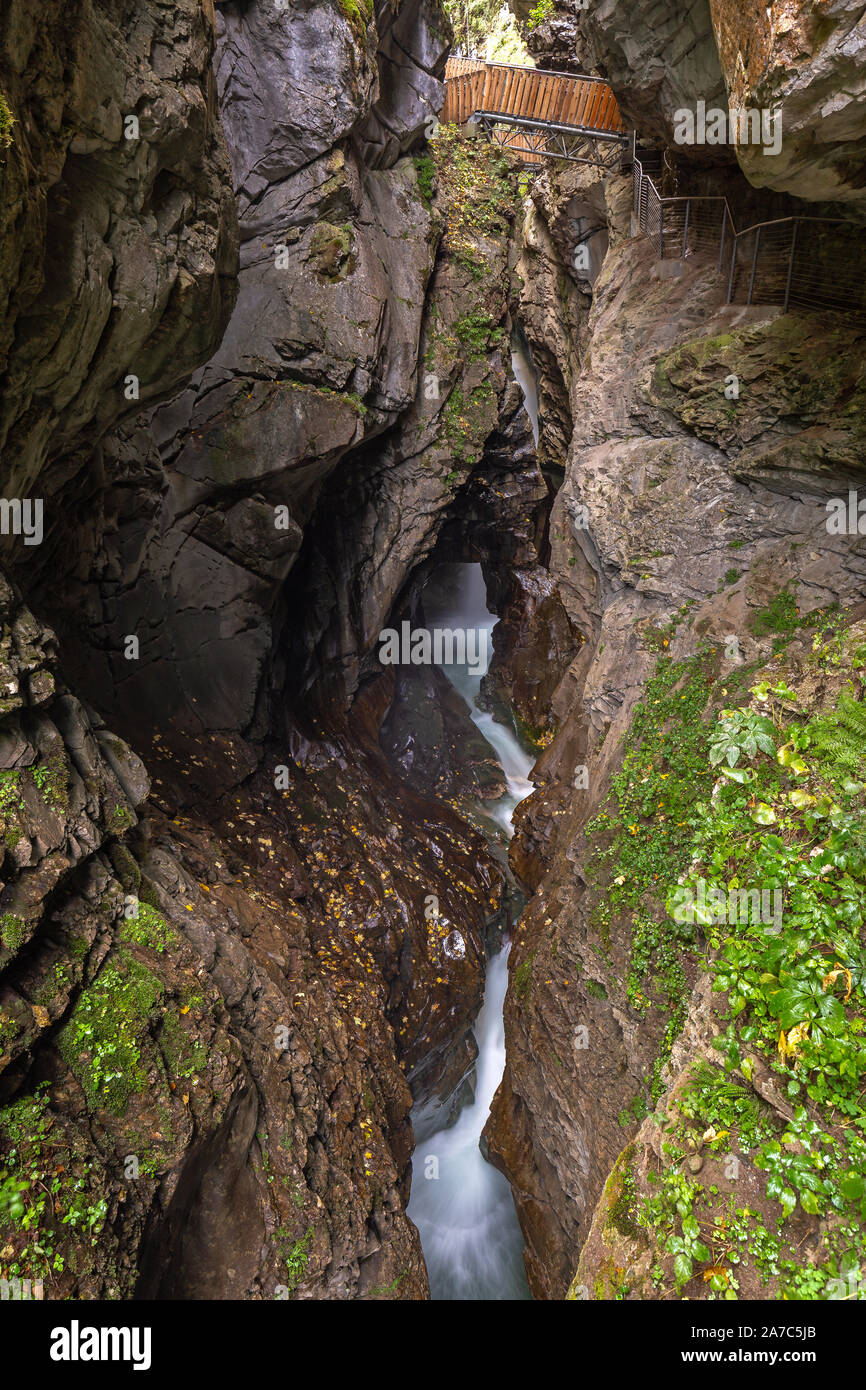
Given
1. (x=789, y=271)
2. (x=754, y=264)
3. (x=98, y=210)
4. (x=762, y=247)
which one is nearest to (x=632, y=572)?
(x=789, y=271)

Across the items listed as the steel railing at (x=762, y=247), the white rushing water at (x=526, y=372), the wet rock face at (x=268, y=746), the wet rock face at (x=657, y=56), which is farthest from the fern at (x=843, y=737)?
the white rushing water at (x=526, y=372)

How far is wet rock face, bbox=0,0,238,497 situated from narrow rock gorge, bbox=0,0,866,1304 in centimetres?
4

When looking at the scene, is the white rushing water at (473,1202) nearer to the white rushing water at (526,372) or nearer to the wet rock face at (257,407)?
the wet rock face at (257,407)

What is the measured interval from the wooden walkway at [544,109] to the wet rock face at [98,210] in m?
8.21

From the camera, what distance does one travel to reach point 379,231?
1192 centimetres

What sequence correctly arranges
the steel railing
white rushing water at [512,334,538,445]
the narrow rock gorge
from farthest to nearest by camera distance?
white rushing water at [512,334,538,445] < the steel railing < the narrow rock gorge

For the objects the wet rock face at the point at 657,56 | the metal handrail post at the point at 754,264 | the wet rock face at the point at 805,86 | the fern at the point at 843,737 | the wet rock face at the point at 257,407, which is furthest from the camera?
the wet rock face at the point at 257,407

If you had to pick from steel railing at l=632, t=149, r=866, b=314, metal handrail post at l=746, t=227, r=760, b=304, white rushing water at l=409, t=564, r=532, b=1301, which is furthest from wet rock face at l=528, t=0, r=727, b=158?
white rushing water at l=409, t=564, r=532, b=1301

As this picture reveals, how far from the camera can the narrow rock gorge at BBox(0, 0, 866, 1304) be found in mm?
4246

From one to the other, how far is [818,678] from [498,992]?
28.1 feet

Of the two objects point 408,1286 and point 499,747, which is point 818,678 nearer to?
point 408,1286

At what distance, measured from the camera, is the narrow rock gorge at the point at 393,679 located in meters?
4.25

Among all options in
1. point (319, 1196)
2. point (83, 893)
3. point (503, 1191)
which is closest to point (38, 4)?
point (83, 893)

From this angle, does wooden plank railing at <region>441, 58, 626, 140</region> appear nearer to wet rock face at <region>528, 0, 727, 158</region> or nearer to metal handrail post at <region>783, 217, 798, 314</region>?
wet rock face at <region>528, 0, 727, 158</region>
